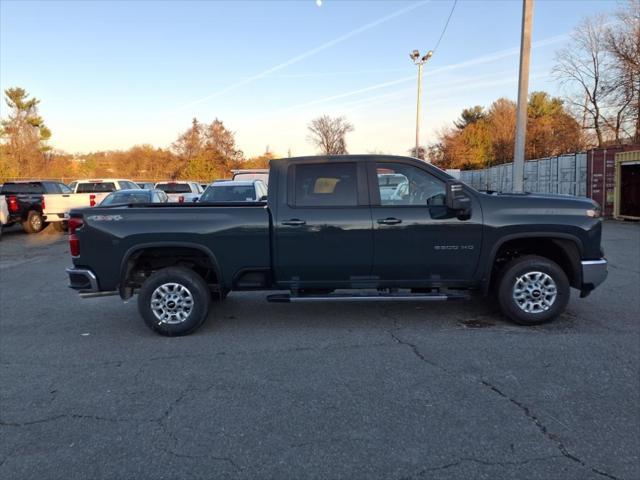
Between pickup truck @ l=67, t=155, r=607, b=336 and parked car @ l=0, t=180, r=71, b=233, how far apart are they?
13276 mm

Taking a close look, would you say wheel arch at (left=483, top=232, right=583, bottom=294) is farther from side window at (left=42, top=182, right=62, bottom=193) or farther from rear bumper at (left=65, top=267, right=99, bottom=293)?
Result: side window at (left=42, top=182, right=62, bottom=193)

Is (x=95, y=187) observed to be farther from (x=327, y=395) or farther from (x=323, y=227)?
(x=327, y=395)

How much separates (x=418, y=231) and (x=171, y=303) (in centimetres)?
289

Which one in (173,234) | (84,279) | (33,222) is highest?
(173,234)

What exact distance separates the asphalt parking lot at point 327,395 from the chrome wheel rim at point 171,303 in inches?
10.6

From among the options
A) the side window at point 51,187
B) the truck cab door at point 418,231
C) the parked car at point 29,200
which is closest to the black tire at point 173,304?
the truck cab door at point 418,231

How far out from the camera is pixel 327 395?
13.0 ft

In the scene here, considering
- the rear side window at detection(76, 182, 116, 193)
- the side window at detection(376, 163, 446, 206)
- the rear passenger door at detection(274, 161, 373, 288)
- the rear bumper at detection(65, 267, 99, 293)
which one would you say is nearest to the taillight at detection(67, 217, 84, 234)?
the rear bumper at detection(65, 267, 99, 293)

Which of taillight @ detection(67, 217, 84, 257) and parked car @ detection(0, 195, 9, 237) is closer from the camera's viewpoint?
taillight @ detection(67, 217, 84, 257)

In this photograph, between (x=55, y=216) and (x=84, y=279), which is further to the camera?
(x=55, y=216)

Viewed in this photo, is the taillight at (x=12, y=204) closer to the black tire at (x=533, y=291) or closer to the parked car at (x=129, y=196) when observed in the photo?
the parked car at (x=129, y=196)

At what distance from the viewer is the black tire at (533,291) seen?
559cm

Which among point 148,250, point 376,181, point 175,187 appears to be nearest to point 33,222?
point 175,187

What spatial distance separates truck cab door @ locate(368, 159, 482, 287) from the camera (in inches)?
218
